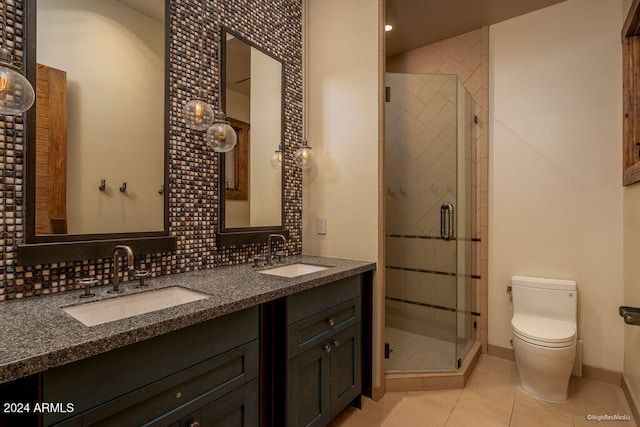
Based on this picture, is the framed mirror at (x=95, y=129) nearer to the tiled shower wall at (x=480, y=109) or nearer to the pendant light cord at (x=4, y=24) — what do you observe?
the pendant light cord at (x=4, y=24)

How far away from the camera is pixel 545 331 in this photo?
206 centimetres

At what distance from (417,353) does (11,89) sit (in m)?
2.68

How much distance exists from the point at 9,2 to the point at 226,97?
92 centimetres

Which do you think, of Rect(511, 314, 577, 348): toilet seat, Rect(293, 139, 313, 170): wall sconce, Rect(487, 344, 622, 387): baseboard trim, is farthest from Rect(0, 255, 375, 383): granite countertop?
Rect(487, 344, 622, 387): baseboard trim

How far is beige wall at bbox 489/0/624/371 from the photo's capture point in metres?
2.25

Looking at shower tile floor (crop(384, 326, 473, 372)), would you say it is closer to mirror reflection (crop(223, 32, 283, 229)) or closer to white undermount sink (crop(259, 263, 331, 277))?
white undermount sink (crop(259, 263, 331, 277))

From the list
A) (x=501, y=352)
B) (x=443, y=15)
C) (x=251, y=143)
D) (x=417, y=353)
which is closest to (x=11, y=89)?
(x=251, y=143)

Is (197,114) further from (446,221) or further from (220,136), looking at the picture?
(446,221)

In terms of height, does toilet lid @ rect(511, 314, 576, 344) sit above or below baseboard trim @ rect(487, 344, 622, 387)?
above

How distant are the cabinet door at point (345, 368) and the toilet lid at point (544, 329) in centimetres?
113

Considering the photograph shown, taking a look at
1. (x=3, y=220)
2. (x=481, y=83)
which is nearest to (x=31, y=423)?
(x=3, y=220)

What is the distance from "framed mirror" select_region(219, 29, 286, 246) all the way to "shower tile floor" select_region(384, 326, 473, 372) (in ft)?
4.16

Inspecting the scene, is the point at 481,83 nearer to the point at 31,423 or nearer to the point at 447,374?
the point at 447,374

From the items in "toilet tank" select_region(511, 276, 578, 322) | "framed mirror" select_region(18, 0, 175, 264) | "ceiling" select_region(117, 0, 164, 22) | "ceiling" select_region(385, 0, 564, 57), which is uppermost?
"ceiling" select_region(385, 0, 564, 57)
